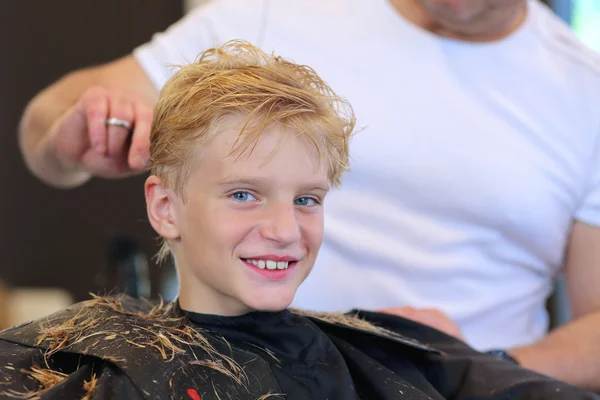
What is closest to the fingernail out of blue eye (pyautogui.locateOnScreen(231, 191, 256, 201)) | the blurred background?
blue eye (pyautogui.locateOnScreen(231, 191, 256, 201))

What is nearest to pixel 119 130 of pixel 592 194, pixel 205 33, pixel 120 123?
pixel 120 123

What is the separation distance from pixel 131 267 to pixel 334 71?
92 centimetres

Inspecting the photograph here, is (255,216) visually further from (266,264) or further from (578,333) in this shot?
(578,333)

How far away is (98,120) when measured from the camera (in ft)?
3.60

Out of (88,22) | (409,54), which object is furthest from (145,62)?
(88,22)

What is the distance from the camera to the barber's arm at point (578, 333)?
1336mm

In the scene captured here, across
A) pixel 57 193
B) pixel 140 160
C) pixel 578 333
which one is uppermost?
pixel 140 160

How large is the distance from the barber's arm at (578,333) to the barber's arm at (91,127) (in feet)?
2.36

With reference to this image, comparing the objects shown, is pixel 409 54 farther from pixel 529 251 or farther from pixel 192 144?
pixel 192 144

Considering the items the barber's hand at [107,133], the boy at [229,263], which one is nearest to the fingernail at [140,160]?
the barber's hand at [107,133]

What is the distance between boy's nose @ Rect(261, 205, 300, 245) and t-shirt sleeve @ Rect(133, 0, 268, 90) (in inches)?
24.4

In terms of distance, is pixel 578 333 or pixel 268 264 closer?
pixel 268 264

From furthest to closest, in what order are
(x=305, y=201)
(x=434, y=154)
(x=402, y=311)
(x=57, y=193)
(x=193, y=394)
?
(x=57, y=193) → (x=434, y=154) → (x=402, y=311) → (x=305, y=201) → (x=193, y=394)

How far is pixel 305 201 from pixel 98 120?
1.17ft
